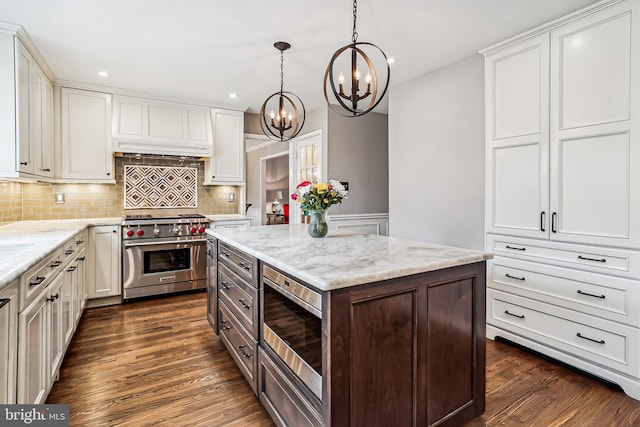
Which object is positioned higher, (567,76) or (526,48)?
(526,48)

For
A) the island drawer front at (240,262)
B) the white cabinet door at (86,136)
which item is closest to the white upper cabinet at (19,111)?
the white cabinet door at (86,136)

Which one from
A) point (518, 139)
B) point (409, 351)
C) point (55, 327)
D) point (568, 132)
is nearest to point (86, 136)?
point (55, 327)

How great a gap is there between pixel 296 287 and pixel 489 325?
7.47 ft

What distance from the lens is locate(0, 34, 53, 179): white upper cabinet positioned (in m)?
2.60

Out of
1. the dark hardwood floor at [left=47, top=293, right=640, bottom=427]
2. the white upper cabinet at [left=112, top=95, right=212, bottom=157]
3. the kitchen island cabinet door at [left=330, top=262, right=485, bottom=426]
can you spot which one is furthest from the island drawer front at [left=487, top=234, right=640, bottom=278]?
the white upper cabinet at [left=112, top=95, right=212, bottom=157]

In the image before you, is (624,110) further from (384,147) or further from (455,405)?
(384,147)

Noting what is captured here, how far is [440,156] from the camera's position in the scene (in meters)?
3.47

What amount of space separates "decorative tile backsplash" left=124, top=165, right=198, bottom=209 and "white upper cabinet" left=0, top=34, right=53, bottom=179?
1.22 meters

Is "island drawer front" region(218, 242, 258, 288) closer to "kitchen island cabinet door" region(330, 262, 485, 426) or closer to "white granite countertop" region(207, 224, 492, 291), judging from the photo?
"white granite countertop" region(207, 224, 492, 291)

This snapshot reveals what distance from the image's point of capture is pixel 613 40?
2.19m

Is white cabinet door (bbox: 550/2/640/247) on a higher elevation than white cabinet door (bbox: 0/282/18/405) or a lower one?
higher

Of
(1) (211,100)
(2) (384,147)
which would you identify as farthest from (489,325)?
(1) (211,100)

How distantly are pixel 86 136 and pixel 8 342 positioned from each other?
128 inches

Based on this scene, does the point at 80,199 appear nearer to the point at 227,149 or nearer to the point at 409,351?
the point at 227,149
